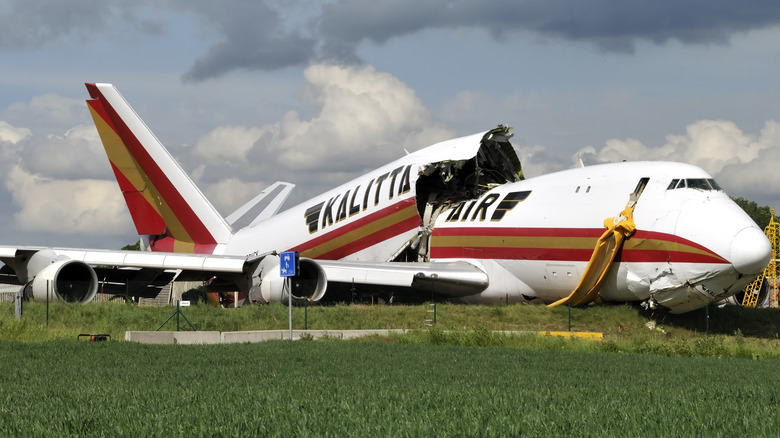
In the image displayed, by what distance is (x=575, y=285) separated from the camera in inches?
1003

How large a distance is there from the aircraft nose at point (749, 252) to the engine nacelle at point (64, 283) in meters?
20.4

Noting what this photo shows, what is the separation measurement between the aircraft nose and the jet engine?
20.4m

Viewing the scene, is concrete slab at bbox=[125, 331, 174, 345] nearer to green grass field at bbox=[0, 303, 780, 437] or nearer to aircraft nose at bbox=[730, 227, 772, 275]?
green grass field at bbox=[0, 303, 780, 437]

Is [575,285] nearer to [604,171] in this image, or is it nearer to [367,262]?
[604,171]

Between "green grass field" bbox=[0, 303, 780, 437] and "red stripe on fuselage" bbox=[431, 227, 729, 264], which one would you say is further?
"red stripe on fuselage" bbox=[431, 227, 729, 264]

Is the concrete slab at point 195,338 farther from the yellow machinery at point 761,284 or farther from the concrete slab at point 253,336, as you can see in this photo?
the yellow machinery at point 761,284

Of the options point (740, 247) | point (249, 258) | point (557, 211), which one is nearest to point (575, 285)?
point (557, 211)

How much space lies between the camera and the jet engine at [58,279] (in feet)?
92.5

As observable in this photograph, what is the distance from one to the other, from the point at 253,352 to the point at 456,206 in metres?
12.8

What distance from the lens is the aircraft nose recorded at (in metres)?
21.4

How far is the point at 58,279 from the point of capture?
93.3ft

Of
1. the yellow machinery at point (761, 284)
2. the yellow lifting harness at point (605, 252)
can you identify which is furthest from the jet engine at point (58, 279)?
the yellow machinery at point (761, 284)

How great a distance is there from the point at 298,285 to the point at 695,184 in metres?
12.7

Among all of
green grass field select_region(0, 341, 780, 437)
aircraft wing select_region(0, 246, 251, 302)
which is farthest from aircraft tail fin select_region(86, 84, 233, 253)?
green grass field select_region(0, 341, 780, 437)
